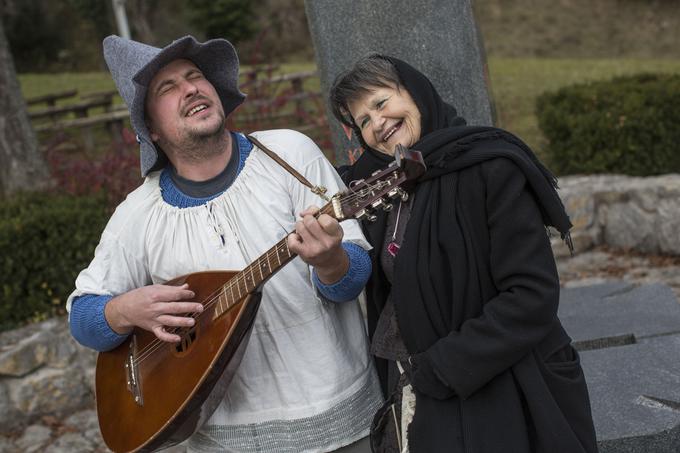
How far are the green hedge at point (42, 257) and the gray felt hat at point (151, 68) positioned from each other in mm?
3095

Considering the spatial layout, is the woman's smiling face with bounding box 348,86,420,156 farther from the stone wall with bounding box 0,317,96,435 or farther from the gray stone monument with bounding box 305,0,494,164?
the stone wall with bounding box 0,317,96,435

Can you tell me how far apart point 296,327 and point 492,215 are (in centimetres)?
68

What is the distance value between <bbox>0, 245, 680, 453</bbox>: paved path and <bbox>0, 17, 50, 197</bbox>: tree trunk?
154 inches

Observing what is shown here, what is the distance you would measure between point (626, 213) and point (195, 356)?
4.95m

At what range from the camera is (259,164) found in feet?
8.40

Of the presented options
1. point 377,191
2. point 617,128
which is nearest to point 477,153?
point 377,191

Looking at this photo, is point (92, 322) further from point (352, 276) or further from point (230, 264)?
point (352, 276)

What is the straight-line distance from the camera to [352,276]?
2363 millimetres

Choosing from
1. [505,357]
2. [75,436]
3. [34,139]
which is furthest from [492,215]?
[34,139]

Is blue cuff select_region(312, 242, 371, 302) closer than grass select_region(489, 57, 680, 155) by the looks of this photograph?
Yes

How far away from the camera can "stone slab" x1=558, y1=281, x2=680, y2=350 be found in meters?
3.79

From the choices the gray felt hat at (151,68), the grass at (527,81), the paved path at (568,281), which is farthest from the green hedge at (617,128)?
the gray felt hat at (151,68)

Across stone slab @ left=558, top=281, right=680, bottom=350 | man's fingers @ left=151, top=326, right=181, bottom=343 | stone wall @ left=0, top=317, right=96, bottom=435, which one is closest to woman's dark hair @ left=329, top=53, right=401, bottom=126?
man's fingers @ left=151, top=326, right=181, bottom=343

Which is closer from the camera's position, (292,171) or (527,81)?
(292,171)
